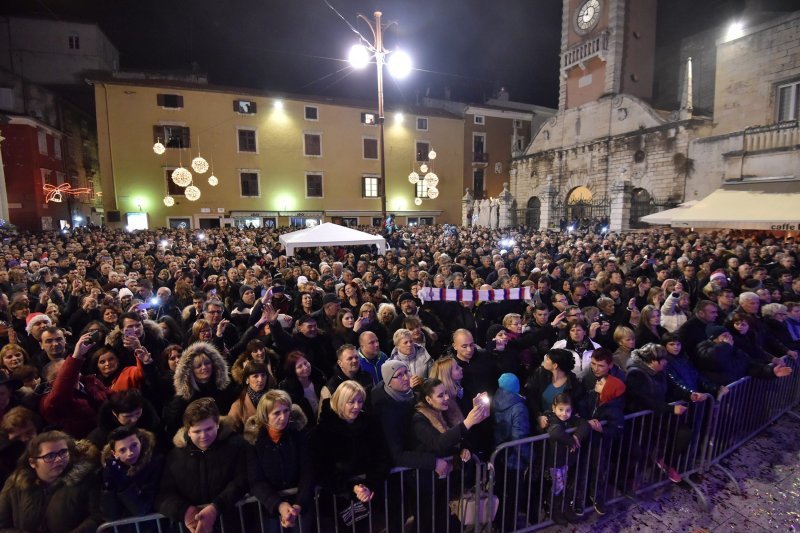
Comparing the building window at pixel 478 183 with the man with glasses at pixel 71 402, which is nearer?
the man with glasses at pixel 71 402

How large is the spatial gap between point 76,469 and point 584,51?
100 feet

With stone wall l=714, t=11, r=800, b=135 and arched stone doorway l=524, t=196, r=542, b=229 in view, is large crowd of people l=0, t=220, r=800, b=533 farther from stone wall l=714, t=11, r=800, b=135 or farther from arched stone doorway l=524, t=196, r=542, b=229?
arched stone doorway l=524, t=196, r=542, b=229

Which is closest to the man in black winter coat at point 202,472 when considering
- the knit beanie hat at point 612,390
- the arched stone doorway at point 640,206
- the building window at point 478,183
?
the knit beanie hat at point 612,390

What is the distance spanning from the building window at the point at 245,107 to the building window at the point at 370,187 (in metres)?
9.38

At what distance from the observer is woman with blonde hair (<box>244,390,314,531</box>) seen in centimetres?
258

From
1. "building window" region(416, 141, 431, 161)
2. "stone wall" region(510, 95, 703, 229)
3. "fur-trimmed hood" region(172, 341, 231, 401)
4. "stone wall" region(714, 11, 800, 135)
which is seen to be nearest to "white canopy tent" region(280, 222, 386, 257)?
"fur-trimmed hood" region(172, 341, 231, 401)

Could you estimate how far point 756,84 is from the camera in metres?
18.6

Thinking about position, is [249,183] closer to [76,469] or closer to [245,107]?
[245,107]

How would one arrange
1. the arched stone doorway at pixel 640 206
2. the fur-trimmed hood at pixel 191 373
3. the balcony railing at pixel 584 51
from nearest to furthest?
the fur-trimmed hood at pixel 191 373 < the arched stone doorway at pixel 640 206 < the balcony railing at pixel 584 51

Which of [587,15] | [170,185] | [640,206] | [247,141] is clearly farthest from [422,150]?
[170,185]

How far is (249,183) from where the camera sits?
29594mm

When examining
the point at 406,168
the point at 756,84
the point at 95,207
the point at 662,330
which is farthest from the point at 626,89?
the point at 95,207

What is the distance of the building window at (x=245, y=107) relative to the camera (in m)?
28.6

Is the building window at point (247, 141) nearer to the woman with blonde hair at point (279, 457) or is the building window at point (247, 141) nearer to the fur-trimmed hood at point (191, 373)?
the fur-trimmed hood at point (191, 373)
